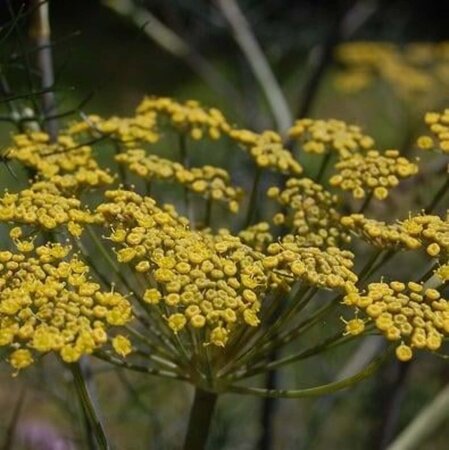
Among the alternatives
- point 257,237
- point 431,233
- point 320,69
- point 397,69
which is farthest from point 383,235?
point 397,69

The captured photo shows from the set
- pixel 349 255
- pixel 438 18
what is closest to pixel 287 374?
pixel 349 255

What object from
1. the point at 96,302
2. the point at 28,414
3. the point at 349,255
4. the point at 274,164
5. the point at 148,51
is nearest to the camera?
the point at 96,302

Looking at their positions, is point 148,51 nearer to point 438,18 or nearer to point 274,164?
point 438,18

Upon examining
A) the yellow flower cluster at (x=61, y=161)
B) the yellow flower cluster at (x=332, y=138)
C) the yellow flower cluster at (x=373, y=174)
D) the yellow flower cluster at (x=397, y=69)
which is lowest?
the yellow flower cluster at (x=61, y=161)

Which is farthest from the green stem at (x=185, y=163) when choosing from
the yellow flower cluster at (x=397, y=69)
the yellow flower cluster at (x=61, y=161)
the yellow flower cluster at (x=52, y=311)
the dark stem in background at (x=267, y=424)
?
the yellow flower cluster at (x=397, y=69)

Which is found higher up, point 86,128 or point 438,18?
point 438,18

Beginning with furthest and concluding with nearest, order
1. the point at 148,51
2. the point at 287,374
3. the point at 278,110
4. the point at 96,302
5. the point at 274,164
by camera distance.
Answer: the point at 148,51
the point at 287,374
the point at 278,110
the point at 274,164
the point at 96,302

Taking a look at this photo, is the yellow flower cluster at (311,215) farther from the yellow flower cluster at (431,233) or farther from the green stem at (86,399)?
the green stem at (86,399)
